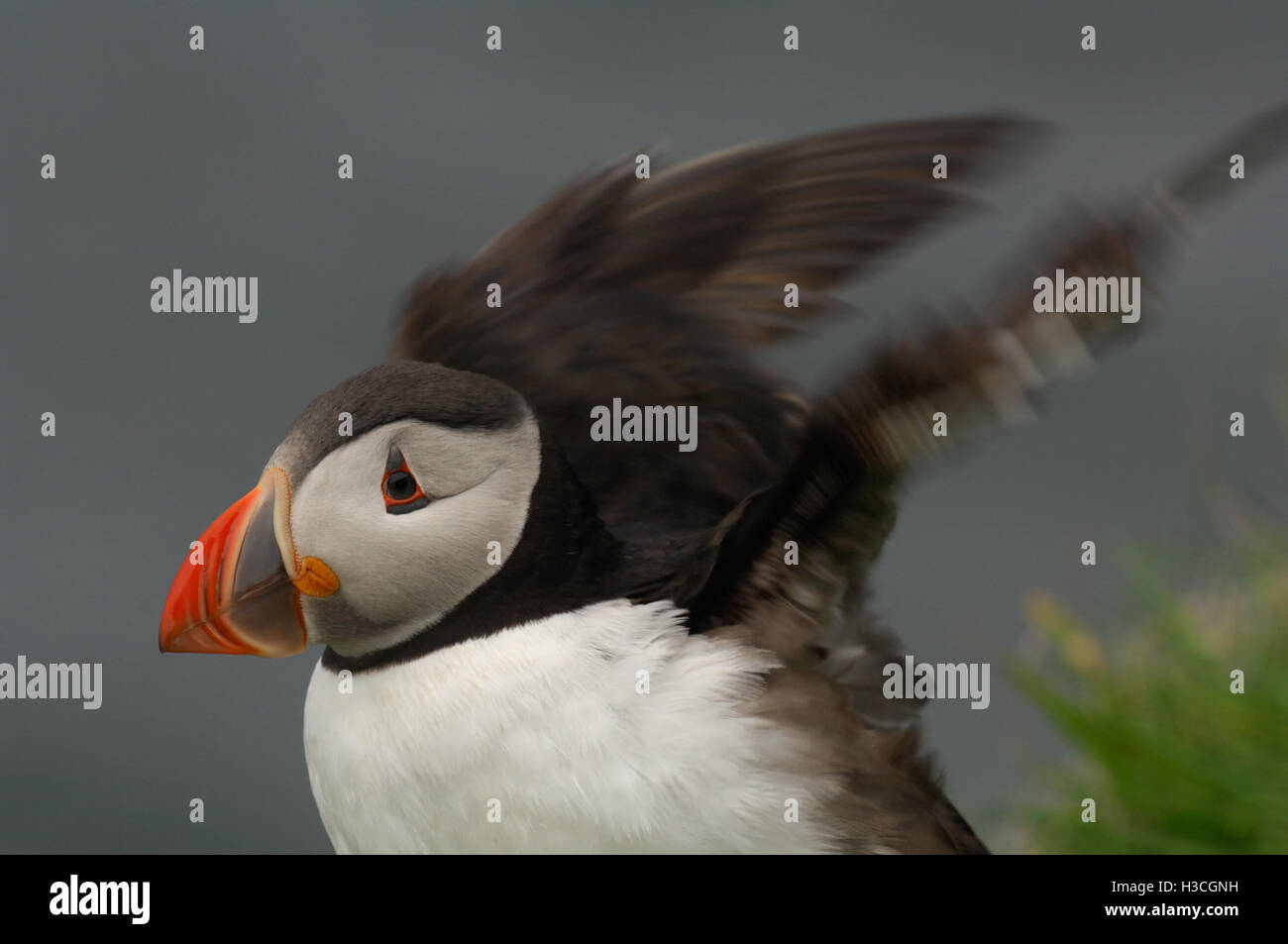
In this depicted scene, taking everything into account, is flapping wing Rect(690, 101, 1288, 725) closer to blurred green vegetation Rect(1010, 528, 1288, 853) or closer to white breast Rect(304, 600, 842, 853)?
white breast Rect(304, 600, 842, 853)

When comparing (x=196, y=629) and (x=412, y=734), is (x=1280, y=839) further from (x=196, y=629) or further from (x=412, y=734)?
(x=196, y=629)

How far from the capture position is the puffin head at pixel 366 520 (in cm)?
256

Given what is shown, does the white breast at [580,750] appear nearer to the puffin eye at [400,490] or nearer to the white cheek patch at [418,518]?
the white cheek patch at [418,518]

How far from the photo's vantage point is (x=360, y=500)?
256 cm

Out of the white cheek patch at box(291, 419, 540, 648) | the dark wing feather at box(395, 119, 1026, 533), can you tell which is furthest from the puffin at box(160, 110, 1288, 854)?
the dark wing feather at box(395, 119, 1026, 533)

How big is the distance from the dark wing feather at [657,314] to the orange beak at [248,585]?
78cm

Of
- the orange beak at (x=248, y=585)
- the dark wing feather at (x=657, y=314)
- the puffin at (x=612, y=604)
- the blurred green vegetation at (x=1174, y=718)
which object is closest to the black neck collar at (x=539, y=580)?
the puffin at (x=612, y=604)

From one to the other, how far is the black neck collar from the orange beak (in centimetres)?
18

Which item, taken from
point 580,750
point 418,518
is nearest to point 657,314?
point 418,518

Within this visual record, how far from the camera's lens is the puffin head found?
A: 2.56 m

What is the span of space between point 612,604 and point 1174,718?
1.32 m

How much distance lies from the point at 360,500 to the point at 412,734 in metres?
0.38

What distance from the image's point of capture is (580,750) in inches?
100

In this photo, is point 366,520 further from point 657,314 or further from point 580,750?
point 657,314
